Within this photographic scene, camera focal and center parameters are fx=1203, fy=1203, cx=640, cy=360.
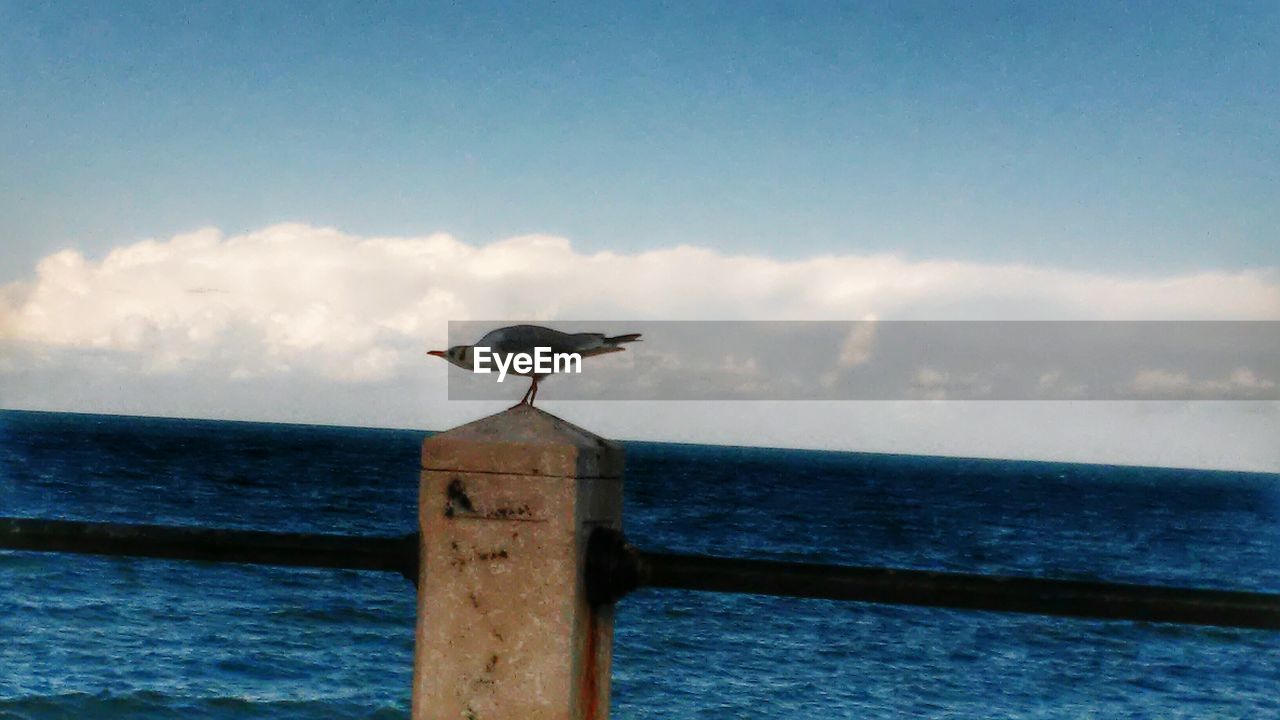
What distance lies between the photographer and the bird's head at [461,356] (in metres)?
3.65

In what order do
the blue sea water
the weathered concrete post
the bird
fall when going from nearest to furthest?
the weathered concrete post < the bird < the blue sea water

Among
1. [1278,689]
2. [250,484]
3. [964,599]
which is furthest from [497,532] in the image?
[250,484]

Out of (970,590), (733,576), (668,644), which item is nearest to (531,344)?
(733,576)

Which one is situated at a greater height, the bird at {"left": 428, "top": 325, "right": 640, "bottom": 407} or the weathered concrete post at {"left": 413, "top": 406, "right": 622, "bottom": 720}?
the bird at {"left": 428, "top": 325, "right": 640, "bottom": 407}

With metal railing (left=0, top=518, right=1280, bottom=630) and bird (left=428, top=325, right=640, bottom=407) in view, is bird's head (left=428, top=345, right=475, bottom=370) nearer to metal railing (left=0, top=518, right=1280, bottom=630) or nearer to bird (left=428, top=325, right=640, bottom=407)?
bird (left=428, top=325, right=640, bottom=407)

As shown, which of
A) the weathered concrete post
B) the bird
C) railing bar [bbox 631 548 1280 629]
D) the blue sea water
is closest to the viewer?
railing bar [bbox 631 548 1280 629]

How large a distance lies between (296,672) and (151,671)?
2372 mm

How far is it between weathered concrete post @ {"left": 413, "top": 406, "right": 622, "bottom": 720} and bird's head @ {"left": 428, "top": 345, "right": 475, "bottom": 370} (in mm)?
618

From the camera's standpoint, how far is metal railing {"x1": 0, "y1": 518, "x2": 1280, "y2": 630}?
2.50 metres

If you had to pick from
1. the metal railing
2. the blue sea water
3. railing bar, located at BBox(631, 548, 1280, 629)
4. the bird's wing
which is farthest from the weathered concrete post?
the blue sea water

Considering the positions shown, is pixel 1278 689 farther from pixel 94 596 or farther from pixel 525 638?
pixel 525 638

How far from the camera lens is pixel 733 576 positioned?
2730 mm

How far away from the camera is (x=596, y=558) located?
2.98 m

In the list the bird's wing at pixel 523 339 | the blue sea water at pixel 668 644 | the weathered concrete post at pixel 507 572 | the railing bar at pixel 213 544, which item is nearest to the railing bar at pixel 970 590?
the weathered concrete post at pixel 507 572
